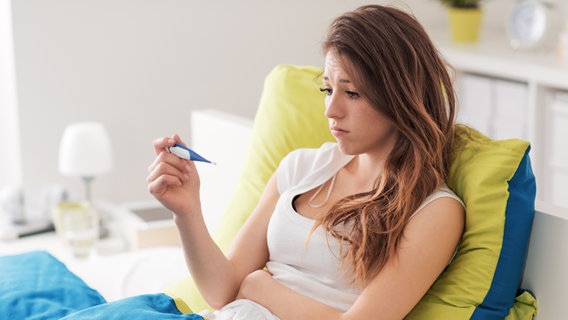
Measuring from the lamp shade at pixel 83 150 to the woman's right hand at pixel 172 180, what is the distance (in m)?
1.50

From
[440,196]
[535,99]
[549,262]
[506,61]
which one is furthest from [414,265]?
[506,61]

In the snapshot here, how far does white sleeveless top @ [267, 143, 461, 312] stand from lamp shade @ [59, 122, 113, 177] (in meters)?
1.40

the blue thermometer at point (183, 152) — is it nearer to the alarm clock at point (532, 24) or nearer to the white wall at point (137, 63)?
the white wall at point (137, 63)

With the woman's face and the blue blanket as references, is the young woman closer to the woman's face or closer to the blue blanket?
the woman's face

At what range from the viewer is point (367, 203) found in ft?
5.28

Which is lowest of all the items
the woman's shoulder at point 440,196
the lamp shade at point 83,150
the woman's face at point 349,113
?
the lamp shade at point 83,150

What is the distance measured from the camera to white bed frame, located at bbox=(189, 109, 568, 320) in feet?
5.14

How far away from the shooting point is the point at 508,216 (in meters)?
1.58

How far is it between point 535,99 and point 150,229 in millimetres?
1446

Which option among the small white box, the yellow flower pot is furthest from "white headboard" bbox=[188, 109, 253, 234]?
the yellow flower pot

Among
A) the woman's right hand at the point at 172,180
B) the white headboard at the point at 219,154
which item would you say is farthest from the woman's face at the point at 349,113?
the white headboard at the point at 219,154

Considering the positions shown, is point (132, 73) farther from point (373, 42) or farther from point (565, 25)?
point (373, 42)

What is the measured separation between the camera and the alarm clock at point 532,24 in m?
3.73

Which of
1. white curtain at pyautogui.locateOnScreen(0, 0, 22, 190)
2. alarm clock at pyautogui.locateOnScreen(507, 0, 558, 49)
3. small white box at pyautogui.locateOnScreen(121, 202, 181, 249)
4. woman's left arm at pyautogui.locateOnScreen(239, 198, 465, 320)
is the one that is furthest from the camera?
alarm clock at pyautogui.locateOnScreen(507, 0, 558, 49)
